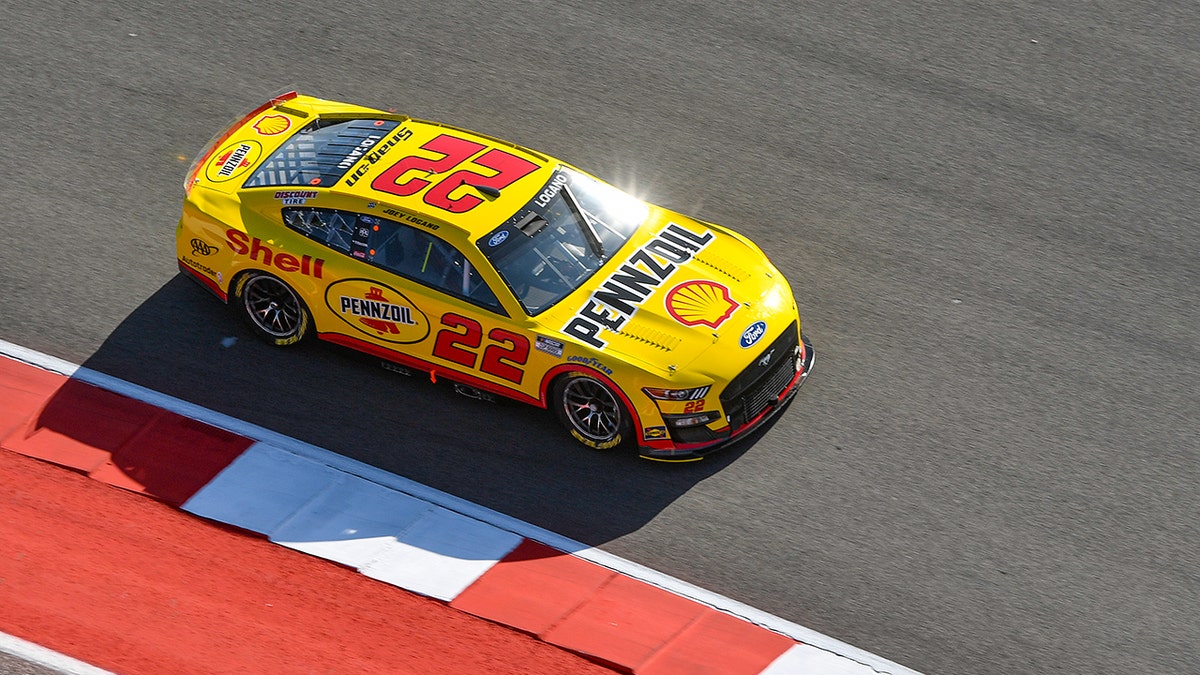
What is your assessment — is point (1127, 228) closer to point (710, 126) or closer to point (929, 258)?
point (929, 258)

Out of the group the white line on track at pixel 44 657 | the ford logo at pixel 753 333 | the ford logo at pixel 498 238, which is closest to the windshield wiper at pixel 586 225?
the ford logo at pixel 498 238

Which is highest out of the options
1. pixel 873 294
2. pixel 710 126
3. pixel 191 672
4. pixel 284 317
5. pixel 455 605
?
pixel 710 126

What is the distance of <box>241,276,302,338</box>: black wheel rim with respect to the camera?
31.6 feet

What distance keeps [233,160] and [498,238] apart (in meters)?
2.45

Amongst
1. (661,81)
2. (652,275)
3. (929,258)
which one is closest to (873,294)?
(929,258)

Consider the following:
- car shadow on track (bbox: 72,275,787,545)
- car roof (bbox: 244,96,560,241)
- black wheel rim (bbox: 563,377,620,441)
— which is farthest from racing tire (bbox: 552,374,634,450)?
car roof (bbox: 244,96,560,241)

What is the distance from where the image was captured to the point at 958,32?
13008mm

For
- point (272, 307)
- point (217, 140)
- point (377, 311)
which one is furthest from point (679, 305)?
point (217, 140)

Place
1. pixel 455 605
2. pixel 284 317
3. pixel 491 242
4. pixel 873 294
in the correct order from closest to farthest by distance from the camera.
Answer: pixel 455 605, pixel 491 242, pixel 284 317, pixel 873 294

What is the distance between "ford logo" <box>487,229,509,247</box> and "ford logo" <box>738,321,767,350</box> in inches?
70.8

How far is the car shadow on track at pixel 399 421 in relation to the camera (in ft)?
29.2

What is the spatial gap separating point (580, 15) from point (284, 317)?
5124 millimetres

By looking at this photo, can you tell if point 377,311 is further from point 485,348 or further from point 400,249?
point 485,348

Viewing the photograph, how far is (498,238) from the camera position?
895 cm
